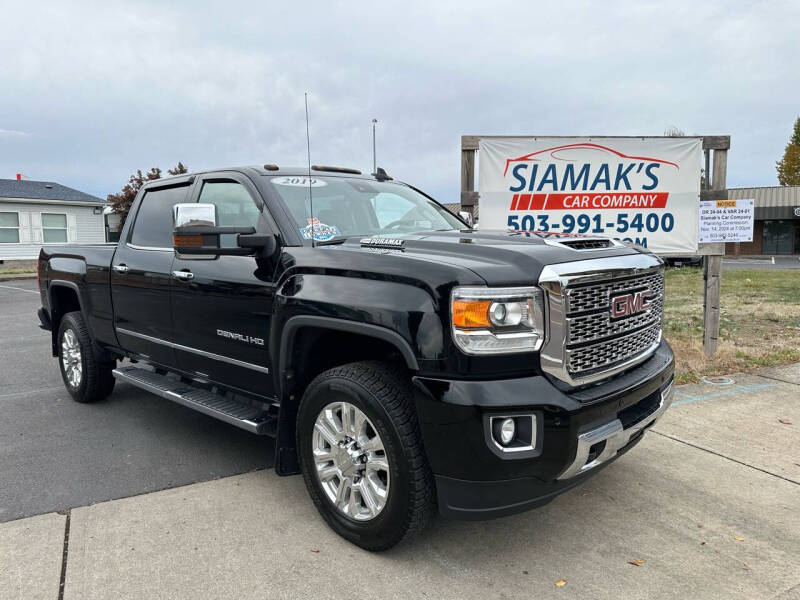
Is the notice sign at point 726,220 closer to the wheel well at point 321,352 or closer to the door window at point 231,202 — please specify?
the wheel well at point 321,352

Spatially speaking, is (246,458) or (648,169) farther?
(648,169)

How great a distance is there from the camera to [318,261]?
3119mm

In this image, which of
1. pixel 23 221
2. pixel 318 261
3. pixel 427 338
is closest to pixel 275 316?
pixel 318 261

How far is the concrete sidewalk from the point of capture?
2.65 metres

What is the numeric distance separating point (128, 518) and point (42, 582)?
0.60 meters

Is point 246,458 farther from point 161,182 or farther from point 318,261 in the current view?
point 161,182

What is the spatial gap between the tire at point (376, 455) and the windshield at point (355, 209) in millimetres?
977

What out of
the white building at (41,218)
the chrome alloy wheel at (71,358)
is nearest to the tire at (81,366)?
the chrome alloy wheel at (71,358)

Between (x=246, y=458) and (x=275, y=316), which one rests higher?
(x=275, y=316)

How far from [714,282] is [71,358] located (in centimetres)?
659

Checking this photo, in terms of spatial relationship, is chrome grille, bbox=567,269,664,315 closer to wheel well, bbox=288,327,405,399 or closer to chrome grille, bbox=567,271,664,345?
chrome grille, bbox=567,271,664,345

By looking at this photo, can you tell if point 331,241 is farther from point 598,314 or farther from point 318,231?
point 598,314

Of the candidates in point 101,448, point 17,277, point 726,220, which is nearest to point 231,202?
point 101,448

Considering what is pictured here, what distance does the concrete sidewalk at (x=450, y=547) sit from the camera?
8.70ft
